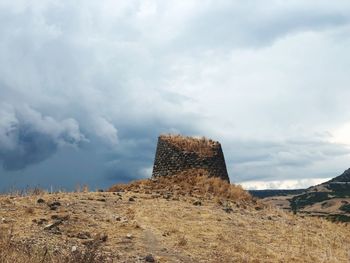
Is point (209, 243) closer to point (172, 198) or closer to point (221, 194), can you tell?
point (172, 198)

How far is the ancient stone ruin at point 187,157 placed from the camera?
28.0m

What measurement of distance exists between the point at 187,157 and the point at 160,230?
10.2 metres

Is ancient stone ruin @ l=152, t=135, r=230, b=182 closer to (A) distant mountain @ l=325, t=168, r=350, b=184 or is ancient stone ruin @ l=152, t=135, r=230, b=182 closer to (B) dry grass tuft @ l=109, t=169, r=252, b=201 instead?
(B) dry grass tuft @ l=109, t=169, r=252, b=201

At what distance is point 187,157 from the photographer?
2806 cm

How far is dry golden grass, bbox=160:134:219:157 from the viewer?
28.4 meters

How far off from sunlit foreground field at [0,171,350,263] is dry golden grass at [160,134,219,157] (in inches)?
134

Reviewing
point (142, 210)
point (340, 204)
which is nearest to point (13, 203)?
point (142, 210)

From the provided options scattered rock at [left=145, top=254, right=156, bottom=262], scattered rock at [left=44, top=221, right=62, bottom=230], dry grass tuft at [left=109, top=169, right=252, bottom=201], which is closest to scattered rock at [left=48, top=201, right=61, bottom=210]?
scattered rock at [left=44, top=221, right=62, bottom=230]

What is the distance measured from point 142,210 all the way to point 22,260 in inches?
378

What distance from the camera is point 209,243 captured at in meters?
17.2

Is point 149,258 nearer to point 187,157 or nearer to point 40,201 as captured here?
point 40,201

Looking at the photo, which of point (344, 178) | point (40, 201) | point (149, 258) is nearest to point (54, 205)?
point (40, 201)

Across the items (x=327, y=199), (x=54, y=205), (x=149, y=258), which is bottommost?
(x=149, y=258)

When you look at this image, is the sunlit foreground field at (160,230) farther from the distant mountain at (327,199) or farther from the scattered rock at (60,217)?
the distant mountain at (327,199)
